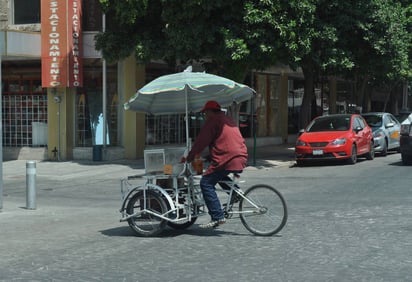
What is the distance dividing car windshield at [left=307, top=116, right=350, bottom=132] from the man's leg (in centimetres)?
1147

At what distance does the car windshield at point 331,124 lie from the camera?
18.7 meters

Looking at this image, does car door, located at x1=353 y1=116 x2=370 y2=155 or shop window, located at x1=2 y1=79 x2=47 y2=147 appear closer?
car door, located at x1=353 y1=116 x2=370 y2=155

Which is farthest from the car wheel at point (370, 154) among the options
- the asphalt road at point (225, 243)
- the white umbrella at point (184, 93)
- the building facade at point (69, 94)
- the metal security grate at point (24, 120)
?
the metal security grate at point (24, 120)

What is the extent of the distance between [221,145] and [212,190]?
62 centimetres

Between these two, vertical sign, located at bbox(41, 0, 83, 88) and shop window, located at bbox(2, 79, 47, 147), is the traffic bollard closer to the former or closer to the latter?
vertical sign, located at bbox(41, 0, 83, 88)

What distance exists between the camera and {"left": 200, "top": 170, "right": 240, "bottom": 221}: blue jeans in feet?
25.7

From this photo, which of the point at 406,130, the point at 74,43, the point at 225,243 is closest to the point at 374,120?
the point at 406,130

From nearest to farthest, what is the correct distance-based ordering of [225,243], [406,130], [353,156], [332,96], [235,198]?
[225,243] < [235,198] < [406,130] < [353,156] < [332,96]

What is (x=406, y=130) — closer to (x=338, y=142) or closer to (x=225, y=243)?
(x=338, y=142)

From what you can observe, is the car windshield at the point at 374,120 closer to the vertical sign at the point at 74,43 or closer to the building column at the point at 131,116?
the building column at the point at 131,116

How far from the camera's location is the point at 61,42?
19859mm

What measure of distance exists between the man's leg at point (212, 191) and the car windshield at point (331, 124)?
11.5 meters

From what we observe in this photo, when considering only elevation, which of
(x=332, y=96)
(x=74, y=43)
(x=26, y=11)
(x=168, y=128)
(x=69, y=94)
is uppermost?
(x=26, y=11)

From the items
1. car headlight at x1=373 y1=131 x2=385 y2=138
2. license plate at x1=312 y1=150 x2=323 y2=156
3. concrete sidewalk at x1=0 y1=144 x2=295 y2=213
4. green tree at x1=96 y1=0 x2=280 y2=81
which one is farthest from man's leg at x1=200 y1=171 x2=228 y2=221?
car headlight at x1=373 y1=131 x2=385 y2=138
